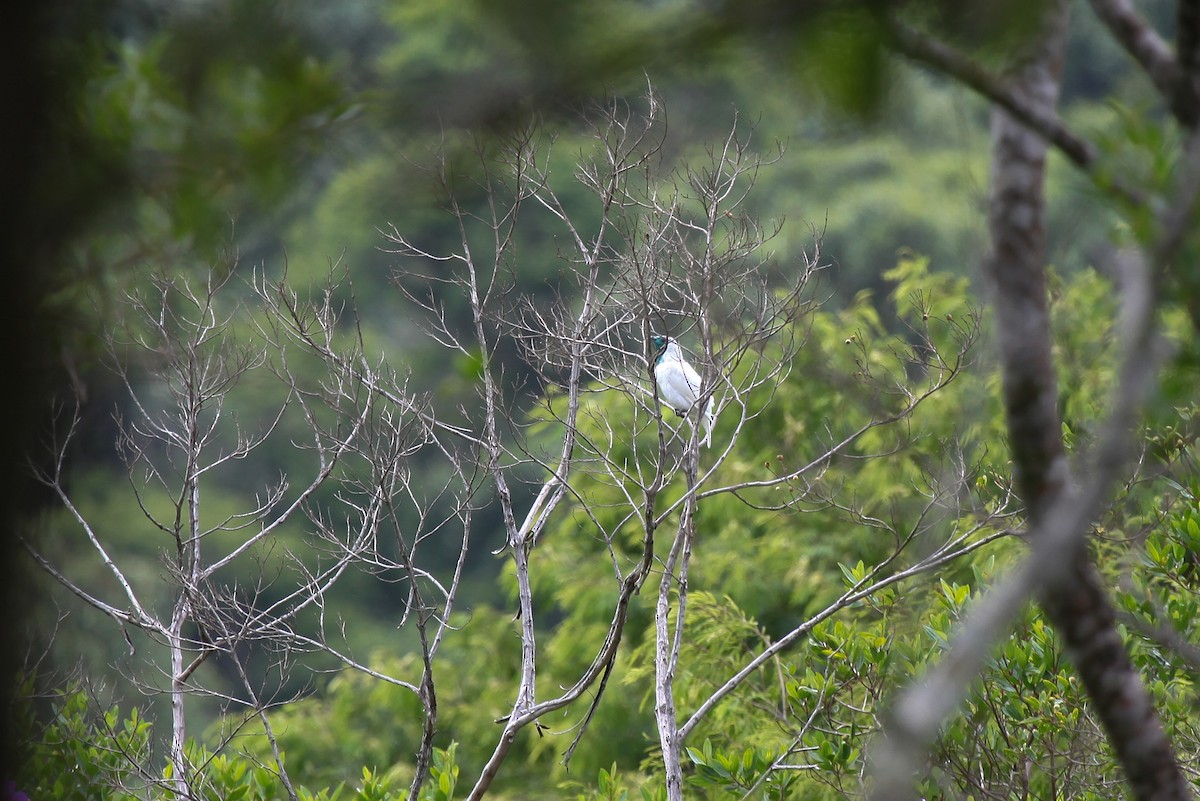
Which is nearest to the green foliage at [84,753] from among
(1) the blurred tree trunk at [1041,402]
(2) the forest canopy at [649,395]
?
(2) the forest canopy at [649,395]

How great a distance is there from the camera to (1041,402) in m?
1.41

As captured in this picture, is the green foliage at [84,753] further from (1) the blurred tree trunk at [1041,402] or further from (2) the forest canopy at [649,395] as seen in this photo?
(1) the blurred tree trunk at [1041,402]

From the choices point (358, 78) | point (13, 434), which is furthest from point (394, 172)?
point (13, 434)

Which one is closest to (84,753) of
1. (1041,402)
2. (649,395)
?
(649,395)

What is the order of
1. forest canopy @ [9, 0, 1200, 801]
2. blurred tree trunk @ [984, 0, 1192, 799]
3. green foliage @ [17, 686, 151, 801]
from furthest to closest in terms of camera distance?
green foliage @ [17, 686, 151, 801] → blurred tree trunk @ [984, 0, 1192, 799] → forest canopy @ [9, 0, 1200, 801]

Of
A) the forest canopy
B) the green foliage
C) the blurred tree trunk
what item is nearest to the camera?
the forest canopy

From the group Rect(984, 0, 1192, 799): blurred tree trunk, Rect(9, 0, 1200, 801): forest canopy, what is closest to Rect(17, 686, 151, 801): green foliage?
Rect(9, 0, 1200, 801): forest canopy

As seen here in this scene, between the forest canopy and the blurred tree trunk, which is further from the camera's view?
the blurred tree trunk

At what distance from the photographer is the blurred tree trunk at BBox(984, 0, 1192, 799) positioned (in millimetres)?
1404

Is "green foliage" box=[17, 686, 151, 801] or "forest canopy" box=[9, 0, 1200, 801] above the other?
"forest canopy" box=[9, 0, 1200, 801]

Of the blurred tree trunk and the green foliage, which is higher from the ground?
the blurred tree trunk

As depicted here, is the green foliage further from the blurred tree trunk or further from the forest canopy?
the blurred tree trunk

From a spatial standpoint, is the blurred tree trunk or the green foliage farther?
the green foliage

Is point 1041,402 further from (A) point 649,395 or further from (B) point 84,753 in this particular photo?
(B) point 84,753
